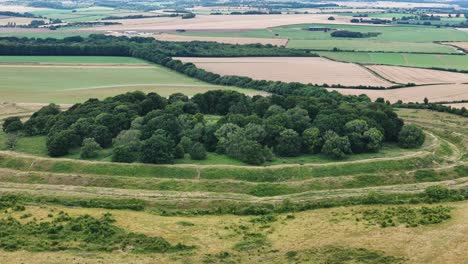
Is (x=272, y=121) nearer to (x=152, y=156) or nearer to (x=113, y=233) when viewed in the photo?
(x=152, y=156)

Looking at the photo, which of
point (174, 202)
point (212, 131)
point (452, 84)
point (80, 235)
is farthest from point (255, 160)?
point (452, 84)

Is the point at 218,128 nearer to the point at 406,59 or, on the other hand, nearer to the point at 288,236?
the point at 288,236

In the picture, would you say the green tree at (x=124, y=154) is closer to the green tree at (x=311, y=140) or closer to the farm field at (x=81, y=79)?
the green tree at (x=311, y=140)

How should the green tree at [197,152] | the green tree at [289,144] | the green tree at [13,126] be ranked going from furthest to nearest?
the green tree at [13,126], the green tree at [289,144], the green tree at [197,152]

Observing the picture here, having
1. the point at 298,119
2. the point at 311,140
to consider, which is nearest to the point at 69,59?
the point at 298,119

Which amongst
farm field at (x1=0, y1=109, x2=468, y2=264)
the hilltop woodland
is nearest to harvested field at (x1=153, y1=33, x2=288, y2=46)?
the hilltop woodland

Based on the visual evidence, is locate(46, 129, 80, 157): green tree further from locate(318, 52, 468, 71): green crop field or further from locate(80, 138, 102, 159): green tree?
locate(318, 52, 468, 71): green crop field

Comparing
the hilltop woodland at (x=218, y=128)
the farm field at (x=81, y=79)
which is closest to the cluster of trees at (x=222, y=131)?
the hilltop woodland at (x=218, y=128)
